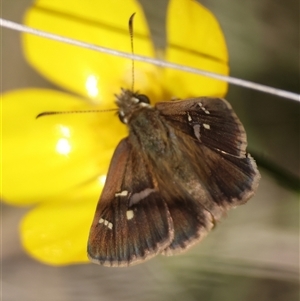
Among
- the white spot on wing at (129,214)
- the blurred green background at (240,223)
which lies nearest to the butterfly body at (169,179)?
the white spot on wing at (129,214)

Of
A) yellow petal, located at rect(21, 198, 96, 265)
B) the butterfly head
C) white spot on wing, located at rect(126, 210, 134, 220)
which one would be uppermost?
the butterfly head

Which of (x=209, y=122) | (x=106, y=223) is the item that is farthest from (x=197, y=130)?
(x=106, y=223)

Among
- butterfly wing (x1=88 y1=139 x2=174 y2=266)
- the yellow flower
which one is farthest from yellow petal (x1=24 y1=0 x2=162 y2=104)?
butterfly wing (x1=88 y1=139 x2=174 y2=266)

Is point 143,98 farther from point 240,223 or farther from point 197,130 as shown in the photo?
point 240,223

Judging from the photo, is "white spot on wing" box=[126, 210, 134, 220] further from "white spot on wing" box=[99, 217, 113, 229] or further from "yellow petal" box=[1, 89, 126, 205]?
"yellow petal" box=[1, 89, 126, 205]

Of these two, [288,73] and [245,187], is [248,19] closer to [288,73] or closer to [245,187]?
[288,73]
